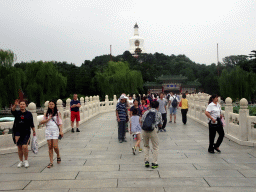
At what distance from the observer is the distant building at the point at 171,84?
213 feet

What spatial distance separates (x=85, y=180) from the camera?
203 inches

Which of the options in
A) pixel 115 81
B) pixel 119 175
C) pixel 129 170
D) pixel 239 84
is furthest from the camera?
pixel 239 84

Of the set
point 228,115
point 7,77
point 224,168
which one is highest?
point 7,77

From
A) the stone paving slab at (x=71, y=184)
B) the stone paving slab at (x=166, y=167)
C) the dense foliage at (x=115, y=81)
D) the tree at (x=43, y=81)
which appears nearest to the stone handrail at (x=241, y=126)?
the stone paving slab at (x=166, y=167)

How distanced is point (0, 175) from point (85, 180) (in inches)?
66.3

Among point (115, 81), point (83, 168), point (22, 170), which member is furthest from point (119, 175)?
point (115, 81)

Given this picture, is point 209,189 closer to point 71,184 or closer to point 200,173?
point 200,173

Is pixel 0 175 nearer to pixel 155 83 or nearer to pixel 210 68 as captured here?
pixel 155 83

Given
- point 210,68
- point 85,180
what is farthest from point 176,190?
point 210,68

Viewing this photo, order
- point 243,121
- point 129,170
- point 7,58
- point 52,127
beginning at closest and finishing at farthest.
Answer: point 129,170
point 52,127
point 243,121
point 7,58

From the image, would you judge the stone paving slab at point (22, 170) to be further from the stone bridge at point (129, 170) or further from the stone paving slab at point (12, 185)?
the stone paving slab at point (12, 185)

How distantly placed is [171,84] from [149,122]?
60695 mm

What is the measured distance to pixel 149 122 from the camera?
19.5ft

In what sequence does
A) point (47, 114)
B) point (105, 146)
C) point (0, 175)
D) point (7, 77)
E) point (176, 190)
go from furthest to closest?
point (7, 77)
point (105, 146)
point (47, 114)
point (0, 175)
point (176, 190)
